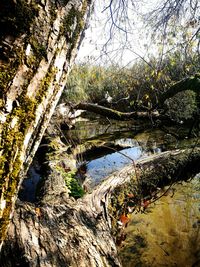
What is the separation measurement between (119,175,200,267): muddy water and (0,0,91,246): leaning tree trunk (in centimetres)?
235

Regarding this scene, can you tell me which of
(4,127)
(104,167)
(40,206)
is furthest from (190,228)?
(4,127)

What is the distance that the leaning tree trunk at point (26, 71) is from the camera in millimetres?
697

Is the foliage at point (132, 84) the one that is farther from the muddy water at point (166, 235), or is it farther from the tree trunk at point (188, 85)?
the muddy water at point (166, 235)

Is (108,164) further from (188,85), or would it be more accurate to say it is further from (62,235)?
(62,235)

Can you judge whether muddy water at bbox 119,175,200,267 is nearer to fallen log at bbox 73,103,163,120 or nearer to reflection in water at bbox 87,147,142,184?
reflection in water at bbox 87,147,142,184

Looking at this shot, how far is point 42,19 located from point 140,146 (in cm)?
645

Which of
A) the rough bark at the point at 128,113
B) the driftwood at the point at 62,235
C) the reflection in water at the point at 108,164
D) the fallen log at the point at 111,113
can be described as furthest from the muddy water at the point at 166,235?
the fallen log at the point at 111,113

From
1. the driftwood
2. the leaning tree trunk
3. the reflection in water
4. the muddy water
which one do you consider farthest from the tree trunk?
the leaning tree trunk

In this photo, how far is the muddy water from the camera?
109 inches

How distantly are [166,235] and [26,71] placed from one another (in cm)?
296

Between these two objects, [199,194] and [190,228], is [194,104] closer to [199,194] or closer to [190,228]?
[199,194]

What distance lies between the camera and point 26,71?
725mm

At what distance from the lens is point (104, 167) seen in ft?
18.6

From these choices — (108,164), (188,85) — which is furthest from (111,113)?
(108,164)
